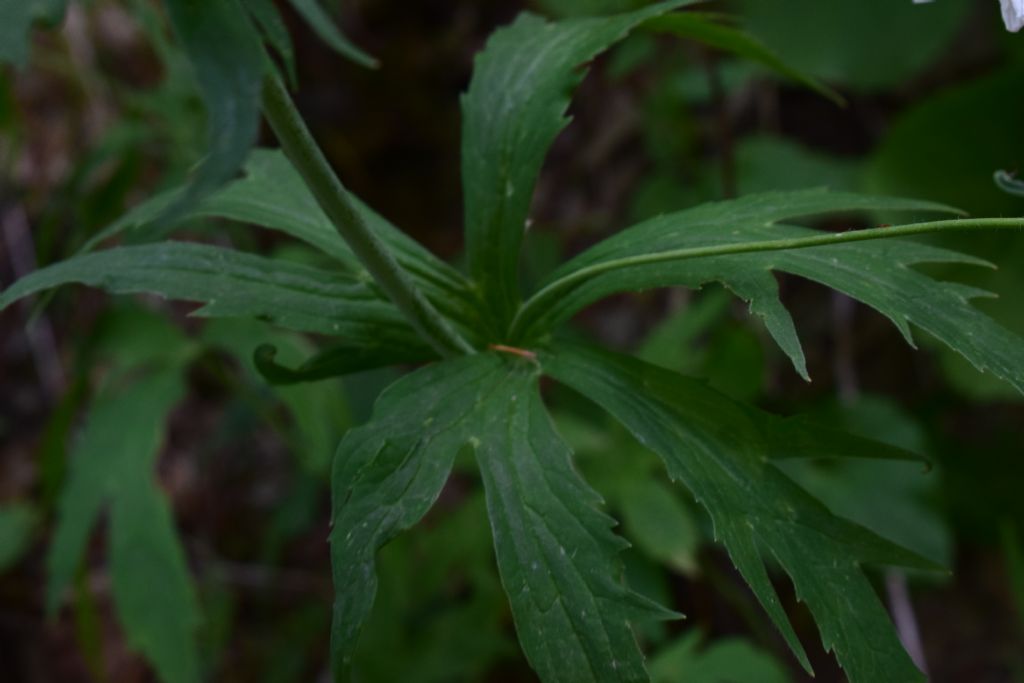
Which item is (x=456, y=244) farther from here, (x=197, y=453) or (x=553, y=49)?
(x=553, y=49)

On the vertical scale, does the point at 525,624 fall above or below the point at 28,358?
above

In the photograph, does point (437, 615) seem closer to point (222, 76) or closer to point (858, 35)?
point (222, 76)

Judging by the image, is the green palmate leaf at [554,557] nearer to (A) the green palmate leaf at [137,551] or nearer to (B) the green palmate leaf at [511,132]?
(B) the green palmate leaf at [511,132]

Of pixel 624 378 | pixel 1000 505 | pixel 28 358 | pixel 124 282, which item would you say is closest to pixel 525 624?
pixel 624 378

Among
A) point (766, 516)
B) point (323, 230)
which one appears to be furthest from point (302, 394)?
point (766, 516)

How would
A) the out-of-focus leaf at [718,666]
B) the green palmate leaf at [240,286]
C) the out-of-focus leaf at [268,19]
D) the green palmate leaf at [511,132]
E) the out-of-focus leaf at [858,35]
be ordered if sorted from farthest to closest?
the out-of-focus leaf at [858,35], the out-of-focus leaf at [718,666], the green palmate leaf at [511,132], the green palmate leaf at [240,286], the out-of-focus leaf at [268,19]

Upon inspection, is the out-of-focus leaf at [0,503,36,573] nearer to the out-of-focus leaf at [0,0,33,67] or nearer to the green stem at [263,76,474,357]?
the green stem at [263,76,474,357]

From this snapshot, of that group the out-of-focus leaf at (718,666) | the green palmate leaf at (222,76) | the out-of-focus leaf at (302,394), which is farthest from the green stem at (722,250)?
the out-of-focus leaf at (718,666)
